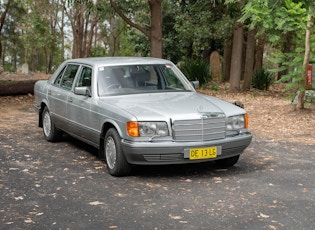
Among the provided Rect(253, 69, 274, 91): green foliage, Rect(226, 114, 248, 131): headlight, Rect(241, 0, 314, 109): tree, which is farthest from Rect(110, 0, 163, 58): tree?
Rect(226, 114, 248, 131): headlight

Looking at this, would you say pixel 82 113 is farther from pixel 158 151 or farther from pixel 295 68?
pixel 295 68

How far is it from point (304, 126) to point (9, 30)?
4337cm

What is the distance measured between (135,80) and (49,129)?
94.5 inches

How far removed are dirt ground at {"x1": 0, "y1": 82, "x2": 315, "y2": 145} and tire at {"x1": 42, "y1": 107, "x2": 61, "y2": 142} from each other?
6.05 feet

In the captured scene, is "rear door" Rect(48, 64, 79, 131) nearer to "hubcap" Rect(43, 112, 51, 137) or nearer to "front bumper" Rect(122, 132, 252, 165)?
"hubcap" Rect(43, 112, 51, 137)

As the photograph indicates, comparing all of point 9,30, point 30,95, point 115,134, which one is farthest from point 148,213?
point 9,30

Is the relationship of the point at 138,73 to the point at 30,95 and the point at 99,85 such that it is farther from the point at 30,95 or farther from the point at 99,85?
the point at 30,95

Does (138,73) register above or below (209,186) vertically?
above

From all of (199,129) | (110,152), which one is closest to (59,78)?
(110,152)

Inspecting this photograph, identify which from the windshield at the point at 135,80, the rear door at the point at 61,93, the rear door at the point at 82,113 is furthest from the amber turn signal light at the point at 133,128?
the rear door at the point at 61,93

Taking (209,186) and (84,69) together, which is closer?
(209,186)

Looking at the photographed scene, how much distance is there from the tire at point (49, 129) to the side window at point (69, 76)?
76cm

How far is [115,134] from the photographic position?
6.60 m

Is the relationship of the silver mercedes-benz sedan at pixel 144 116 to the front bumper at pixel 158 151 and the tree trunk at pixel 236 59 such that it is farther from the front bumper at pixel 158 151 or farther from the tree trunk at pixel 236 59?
the tree trunk at pixel 236 59
